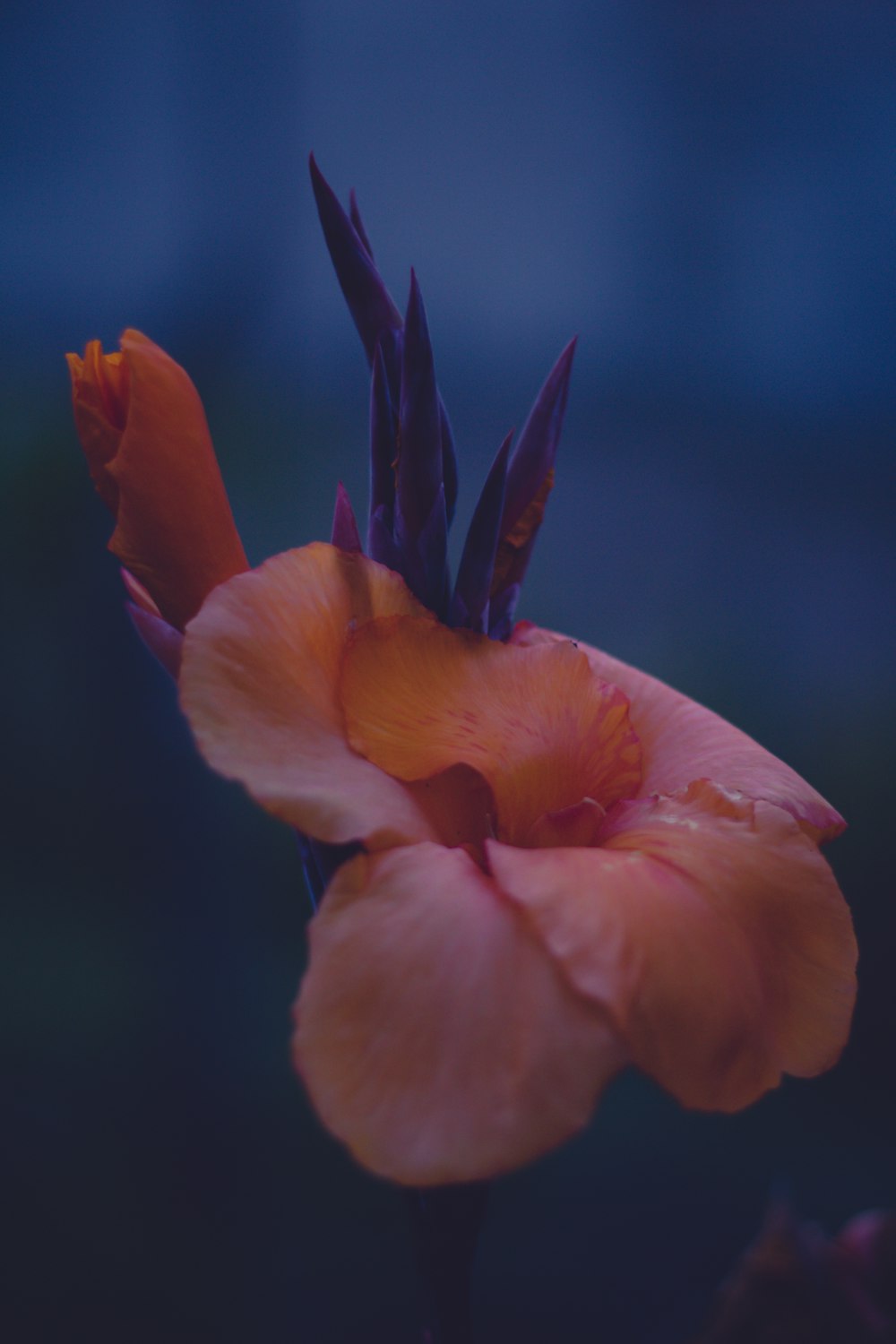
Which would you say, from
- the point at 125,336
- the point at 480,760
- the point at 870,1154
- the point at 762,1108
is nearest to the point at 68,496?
the point at 125,336

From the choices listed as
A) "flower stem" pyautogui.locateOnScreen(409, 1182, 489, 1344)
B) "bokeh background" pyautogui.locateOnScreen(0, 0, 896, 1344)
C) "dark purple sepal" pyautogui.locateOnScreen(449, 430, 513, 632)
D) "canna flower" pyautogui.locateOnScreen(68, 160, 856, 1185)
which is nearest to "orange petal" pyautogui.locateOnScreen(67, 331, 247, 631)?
"canna flower" pyautogui.locateOnScreen(68, 160, 856, 1185)

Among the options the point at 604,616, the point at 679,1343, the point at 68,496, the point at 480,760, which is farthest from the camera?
the point at 604,616

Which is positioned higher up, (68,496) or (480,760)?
(480,760)

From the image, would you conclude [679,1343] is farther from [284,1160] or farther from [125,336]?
[125,336]

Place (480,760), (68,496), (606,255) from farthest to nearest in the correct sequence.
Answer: (606,255), (68,496), (480,760)

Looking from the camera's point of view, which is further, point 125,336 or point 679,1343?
point 679,1343

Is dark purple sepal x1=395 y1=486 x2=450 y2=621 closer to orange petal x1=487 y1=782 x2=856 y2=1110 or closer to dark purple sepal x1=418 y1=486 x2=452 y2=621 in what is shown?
dark purple sepal x1=418 y1=486 x2=452 y2=621

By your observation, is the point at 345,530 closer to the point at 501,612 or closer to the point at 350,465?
the point at 501,612

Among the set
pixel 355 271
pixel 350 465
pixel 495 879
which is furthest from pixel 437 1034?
pixel 350 465
